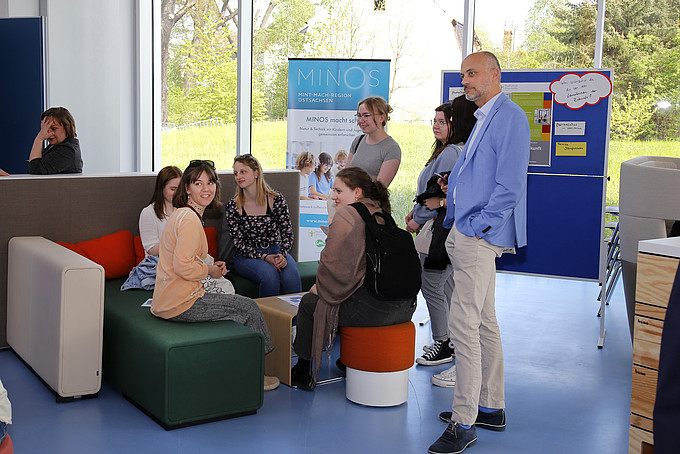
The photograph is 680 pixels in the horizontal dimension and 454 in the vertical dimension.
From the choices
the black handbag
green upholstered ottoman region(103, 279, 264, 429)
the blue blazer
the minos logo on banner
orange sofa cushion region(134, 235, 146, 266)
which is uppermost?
the minos logo on banner

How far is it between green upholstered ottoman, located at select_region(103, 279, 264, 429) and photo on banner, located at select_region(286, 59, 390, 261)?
3230 mm

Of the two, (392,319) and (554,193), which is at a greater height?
(554,193)

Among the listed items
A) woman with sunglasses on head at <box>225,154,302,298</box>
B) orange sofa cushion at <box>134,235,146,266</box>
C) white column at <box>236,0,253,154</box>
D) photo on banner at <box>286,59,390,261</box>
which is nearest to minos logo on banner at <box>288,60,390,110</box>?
photo on banner at <box>286,59,390,261</box>

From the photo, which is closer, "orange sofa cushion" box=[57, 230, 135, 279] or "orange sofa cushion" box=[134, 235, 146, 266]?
"orange sofa cushion" box=[57, 230, 135, 279]

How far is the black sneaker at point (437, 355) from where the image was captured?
467 centimetres

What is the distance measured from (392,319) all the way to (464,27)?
4665mm

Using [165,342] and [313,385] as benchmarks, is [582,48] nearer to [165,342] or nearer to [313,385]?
[313,385]

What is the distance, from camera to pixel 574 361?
4.84 m

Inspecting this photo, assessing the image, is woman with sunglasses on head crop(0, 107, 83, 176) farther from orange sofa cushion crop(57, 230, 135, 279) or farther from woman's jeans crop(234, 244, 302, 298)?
woman's jeans crop(234, 244, 302, 298)

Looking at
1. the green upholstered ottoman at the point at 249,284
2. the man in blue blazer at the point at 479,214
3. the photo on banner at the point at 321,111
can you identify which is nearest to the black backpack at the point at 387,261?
the man in blue blazer at the point at 479,214

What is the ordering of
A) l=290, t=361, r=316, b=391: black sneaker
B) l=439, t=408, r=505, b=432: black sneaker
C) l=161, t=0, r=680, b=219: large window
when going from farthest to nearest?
l=161, t=0, r=680, b=219: large window, l=290, t=361, r=316, b=391: black sneaker, l=439, t=408, r=505, b=432: black sneaker

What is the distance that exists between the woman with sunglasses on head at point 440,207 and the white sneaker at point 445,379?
0.30 metres

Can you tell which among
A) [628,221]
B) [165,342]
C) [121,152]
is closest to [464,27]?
[628,221]

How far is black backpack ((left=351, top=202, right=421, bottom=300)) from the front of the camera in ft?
12.4
